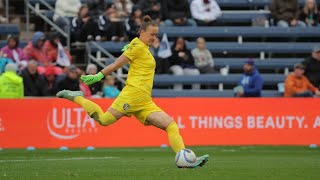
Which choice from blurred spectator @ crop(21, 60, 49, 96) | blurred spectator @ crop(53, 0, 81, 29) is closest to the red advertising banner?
blurred spectator @ crop(21, 60, 49, 96)

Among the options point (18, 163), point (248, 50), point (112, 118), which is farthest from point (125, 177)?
point (248, 50)

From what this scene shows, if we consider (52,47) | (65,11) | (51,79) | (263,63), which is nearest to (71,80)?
(51,79)

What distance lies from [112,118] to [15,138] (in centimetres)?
902

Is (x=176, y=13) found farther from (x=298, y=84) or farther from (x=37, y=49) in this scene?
(x=298, y=84)

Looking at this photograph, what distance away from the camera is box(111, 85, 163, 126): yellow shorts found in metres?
14.0

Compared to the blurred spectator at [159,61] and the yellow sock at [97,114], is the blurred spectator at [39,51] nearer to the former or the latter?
the blurred spectator at [159,61]

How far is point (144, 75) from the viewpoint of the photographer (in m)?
14.1

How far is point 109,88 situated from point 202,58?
12.8 ft

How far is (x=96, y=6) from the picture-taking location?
96.7 ft

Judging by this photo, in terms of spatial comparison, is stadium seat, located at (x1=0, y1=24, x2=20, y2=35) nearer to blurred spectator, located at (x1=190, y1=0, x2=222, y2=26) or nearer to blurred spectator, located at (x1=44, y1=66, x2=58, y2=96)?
blurred spectator, located at (x1=44, y1=66, x2=58, y2=96)

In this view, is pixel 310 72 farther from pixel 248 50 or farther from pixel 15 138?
pixel 15 138

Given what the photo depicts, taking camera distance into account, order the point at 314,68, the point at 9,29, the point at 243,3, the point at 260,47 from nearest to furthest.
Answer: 1. the point at 314,68
2. the point at 9,29
3. the point at 260,47
4. the point at 243,3

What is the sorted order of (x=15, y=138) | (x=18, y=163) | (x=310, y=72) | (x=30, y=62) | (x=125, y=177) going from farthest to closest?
(x=310, y=72) < (x=30, y=62) < (x=15, y=138) < (x=18, y=163) < (x=125, y=177)

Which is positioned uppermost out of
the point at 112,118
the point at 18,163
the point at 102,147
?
the point at 112,118
